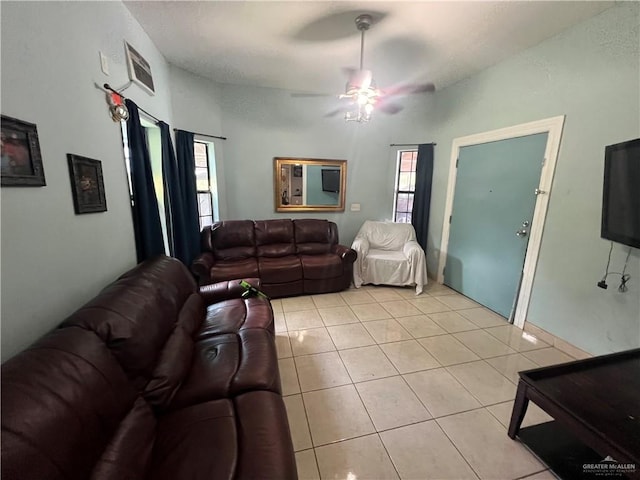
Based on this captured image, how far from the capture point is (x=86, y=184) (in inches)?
56.1

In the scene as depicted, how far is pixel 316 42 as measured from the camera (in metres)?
2.41

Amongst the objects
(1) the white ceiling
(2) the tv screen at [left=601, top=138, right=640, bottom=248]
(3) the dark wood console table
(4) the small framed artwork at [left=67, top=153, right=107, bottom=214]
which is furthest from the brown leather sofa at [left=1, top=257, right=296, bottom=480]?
(2) the tv screen at [left=601, top=138, right=640, bottom=248]

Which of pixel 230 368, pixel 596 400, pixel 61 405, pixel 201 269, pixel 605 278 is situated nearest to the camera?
pixel 61 405

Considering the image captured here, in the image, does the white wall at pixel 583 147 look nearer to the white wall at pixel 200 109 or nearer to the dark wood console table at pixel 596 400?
the dark wood console table at pixel 596 400

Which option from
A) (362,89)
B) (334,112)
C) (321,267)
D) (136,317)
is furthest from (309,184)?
(136,317)

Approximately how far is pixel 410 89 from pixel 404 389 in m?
3.59

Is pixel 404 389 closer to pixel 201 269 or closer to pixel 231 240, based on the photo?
pixel 201 269

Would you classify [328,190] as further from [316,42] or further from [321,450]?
[321,450]

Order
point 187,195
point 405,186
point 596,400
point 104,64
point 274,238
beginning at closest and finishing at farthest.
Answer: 1. point 596,400
2. point 104,64
3. point 187,195
4. point 274,238
5. point 405,186

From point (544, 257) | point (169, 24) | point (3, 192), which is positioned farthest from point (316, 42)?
point (544, 257)

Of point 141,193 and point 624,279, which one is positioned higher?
point 141,193

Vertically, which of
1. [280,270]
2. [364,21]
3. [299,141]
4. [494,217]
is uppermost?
[364,21]

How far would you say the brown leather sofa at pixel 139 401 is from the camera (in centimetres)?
73

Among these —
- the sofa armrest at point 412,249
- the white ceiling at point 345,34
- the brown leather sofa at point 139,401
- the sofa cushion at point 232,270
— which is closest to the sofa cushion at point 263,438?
the brown leather sofa at point 139,401
